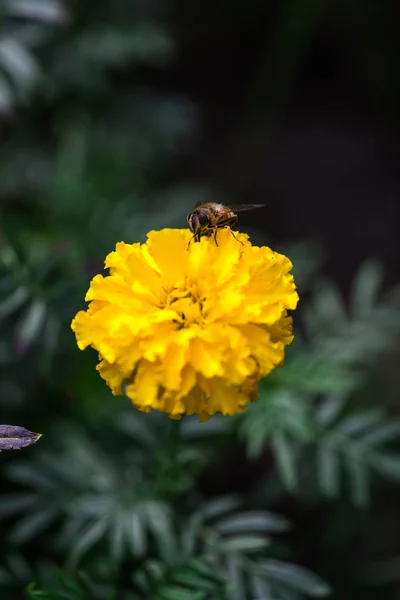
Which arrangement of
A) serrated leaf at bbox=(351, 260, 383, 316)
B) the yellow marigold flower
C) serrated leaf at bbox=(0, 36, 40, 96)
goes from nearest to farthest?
the yellow marigold flower, serrated leaf at bbox=(351, 260, 383, 316), serrated leaf at bbox=(0, 36, 40, 96)

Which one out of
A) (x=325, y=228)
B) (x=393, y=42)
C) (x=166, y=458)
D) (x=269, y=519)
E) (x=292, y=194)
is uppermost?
(x=393, y=42)

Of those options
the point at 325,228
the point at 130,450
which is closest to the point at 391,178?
the point at 325,228

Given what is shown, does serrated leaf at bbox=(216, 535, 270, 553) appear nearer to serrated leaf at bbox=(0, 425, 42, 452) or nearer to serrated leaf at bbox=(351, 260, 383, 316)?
serrated leaf at bbox=(0, 425, 42, 452)

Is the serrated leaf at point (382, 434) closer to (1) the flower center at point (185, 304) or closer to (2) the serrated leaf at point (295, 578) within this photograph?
(2) the serrated leaf at point (295, 578)

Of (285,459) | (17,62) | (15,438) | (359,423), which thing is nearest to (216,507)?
(285,459)

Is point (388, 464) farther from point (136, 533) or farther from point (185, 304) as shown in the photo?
point (185, 304)

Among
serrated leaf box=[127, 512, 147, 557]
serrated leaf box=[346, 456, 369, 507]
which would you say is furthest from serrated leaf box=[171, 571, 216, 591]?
serrated leaf box=[346, 456, 369, 507]

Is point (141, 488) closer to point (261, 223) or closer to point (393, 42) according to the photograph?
point (261, 223)
